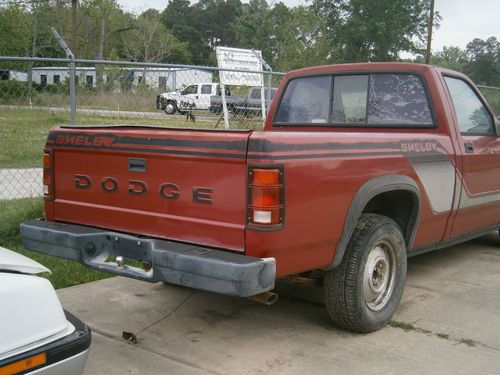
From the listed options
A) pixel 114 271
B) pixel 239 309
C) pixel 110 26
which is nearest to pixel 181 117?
pixel 239 309

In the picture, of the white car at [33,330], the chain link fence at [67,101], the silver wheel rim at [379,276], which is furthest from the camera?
the chain link fence at [67,101]

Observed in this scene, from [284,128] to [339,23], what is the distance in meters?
44.6

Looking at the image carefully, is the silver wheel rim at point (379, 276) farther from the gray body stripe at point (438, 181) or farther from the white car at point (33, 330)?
the white car at point (33, 330)

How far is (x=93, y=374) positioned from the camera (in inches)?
132

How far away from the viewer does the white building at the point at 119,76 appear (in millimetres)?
6426

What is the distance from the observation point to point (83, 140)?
379 centimetres

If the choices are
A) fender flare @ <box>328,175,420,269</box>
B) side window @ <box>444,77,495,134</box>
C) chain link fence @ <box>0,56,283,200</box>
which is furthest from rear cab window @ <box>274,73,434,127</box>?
chain link fence @ <box>0,56,283,200</box>

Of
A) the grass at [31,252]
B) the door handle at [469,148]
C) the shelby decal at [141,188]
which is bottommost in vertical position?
the grass at [31,252]

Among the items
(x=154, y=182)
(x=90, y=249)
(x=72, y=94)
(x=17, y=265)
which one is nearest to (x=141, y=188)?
(x=154, y=182)

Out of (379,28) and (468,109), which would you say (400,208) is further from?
(379,28)

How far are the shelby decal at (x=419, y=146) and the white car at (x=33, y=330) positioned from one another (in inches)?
102

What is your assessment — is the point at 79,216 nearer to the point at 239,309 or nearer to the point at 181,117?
the point at 239,309

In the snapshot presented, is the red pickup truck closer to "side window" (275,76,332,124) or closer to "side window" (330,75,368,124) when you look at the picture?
"side window" (330,75,368,124)

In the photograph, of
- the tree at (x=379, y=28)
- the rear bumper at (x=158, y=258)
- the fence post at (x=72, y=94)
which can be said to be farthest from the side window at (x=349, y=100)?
the tree at (x=379, y=28)
